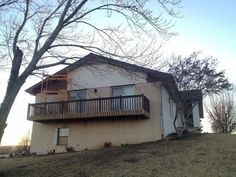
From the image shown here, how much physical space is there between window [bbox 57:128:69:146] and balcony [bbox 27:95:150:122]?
55.8 inches

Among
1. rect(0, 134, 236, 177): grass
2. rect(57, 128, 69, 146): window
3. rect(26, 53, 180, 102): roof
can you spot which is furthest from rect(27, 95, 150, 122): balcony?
rect(0, 134, 236, 177): grass

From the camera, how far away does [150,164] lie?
38.9 ft

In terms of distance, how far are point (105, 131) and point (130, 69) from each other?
944 cm

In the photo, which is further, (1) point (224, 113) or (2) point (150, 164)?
(1) point (224, 113)

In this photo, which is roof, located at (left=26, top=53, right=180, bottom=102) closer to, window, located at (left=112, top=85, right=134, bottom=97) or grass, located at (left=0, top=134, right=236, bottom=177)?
window, located at (left=112, top=85, right=134, bottom=97)

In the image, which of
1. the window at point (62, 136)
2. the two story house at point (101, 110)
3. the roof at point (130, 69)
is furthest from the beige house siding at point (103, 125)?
the roof at point (130, 69)

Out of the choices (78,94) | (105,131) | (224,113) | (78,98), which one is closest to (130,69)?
(105,131)

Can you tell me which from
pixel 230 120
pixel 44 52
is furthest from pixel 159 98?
pixel 230 120

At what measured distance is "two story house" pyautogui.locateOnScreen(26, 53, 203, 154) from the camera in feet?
63.3

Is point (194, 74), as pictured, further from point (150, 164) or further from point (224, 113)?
point (224, 113)

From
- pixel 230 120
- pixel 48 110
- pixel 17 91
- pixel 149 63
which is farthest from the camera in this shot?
pixel 230 120

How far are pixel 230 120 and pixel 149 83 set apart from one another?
936 inches

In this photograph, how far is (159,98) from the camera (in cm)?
2012

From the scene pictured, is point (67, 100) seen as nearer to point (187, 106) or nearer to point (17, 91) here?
point (187, 106)
